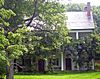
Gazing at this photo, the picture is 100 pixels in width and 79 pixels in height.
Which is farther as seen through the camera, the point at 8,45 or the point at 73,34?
the point at 73,34

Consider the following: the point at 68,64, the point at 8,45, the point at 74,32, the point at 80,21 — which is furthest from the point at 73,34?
the point at 8,45

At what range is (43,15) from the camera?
27047mm

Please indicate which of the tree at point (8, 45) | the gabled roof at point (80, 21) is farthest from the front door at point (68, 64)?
the tree at point (8, 45)

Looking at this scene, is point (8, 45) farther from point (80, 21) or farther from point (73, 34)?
point (80, 21)

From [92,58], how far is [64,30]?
15176mm

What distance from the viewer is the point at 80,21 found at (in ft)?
155

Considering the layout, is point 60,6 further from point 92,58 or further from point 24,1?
point 92,58

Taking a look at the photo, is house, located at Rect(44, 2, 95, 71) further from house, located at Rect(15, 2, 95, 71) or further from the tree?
the tree

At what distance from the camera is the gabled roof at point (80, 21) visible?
1807 inches

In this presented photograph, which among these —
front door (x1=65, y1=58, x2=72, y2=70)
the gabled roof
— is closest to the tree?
front door (x1=65, y1=58, x2=72, y2=70)

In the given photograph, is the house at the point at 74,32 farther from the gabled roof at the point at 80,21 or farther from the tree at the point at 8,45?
the tree at the point at 8,45

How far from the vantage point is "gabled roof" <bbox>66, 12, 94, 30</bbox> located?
4590 centimetres

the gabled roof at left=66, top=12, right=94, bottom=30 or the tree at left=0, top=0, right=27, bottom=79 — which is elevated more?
the gabled roof at left=66, top=12, right=94, bottom=30

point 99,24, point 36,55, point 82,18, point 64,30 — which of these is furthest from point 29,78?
point 99,24
